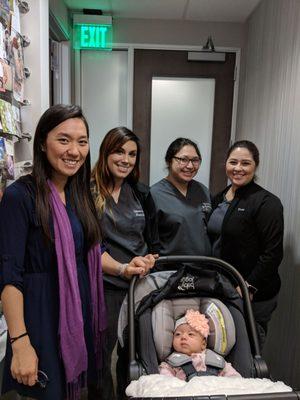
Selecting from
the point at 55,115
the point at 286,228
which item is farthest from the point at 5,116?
the point at 286,228

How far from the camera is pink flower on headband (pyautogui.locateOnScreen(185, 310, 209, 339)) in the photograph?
1312 millimetres

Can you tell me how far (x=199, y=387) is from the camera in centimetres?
101

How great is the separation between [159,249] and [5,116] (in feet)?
3.20

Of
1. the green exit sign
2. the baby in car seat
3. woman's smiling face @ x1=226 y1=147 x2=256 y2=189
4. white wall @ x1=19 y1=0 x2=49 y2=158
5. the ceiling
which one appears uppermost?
the ceiling

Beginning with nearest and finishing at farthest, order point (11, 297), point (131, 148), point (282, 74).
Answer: point (11, 297), point (131, 148), point (282, 74)

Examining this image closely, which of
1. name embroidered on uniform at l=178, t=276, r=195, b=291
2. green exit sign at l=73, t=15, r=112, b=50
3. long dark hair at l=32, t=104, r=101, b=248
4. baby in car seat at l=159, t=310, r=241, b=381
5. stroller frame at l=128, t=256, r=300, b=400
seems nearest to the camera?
stroller frame at l=128, t=256, r=300, b=400

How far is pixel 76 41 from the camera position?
9.43 ft

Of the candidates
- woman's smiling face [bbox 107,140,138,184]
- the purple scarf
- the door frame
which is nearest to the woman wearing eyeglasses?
woman's smiling face [bbox 107,140,138,184]

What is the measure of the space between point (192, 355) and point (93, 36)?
2.65 m

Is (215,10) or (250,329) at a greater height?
(215,10)

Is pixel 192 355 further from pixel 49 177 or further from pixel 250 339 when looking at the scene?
pixel 49 177

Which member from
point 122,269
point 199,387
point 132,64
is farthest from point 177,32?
point 199,387

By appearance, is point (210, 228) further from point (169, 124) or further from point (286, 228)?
point (169, 124)

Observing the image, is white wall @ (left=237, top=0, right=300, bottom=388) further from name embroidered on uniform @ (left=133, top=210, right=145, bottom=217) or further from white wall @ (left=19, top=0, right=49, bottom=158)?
white wall @ (left=19, top=0, right=49, bottom=158)
